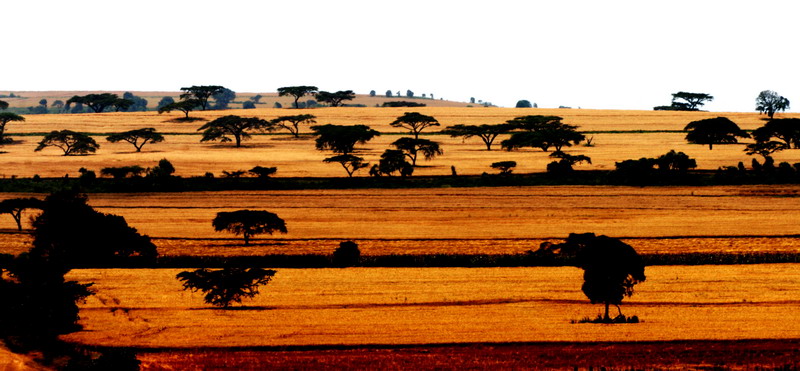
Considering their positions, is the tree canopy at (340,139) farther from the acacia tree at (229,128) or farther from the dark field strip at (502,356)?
the dark field strip at (502,356)

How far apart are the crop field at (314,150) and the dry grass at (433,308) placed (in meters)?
54.3

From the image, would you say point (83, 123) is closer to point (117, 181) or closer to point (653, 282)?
point (117, 181)

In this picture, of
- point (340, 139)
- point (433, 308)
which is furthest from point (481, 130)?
point (433, 308)

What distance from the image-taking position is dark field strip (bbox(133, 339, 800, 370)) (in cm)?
3259

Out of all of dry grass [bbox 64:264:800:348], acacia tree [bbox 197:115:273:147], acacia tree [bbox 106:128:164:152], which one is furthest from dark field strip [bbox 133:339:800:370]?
acacia tree [bbox 197:115:273:147]

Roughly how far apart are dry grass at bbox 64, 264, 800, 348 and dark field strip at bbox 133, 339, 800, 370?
896mm

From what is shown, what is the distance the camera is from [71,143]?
471ft

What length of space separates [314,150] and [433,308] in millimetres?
99538

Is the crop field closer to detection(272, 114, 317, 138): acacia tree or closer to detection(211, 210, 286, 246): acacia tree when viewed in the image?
detection(272, 114, 317, 138): acacia tree

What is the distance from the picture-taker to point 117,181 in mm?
91812

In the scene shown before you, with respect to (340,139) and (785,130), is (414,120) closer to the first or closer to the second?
(340,139)

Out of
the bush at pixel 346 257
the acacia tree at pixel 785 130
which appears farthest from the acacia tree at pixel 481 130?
the bush at pixel 346 257

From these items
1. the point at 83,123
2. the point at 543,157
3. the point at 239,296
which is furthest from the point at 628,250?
the point at 83,123

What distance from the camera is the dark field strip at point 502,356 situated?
3259cm
